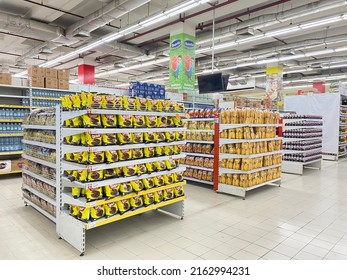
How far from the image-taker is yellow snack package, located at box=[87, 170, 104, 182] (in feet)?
9.99

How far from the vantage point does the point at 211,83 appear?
26.1 ft

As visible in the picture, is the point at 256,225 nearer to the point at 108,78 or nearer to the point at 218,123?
the point at 218,123

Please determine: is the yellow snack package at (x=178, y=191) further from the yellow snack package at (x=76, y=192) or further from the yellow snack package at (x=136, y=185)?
the yellow snack package at (x=76, y=192)

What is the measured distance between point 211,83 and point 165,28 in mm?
3913

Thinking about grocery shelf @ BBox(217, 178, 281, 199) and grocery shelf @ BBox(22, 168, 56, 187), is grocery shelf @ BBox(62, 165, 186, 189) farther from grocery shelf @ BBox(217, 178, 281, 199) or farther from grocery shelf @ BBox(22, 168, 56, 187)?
grocery shelf @ BBox(217, 178, 281, 199)

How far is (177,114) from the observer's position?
4.05 metres

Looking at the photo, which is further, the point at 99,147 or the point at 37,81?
the point at 37,81

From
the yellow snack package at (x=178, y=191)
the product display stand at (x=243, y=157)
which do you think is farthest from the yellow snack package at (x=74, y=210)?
the product display stand at (x=243, y=157)

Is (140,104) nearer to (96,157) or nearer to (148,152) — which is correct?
(148,152)

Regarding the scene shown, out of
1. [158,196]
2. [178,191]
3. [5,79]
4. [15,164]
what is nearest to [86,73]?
[5,79]

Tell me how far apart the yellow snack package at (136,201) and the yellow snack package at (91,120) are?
1.09m

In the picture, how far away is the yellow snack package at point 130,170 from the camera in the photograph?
3.39 m

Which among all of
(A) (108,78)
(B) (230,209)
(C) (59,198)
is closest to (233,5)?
(B) (230,209)

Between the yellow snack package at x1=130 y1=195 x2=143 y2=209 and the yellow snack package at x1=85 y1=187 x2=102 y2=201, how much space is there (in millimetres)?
515
